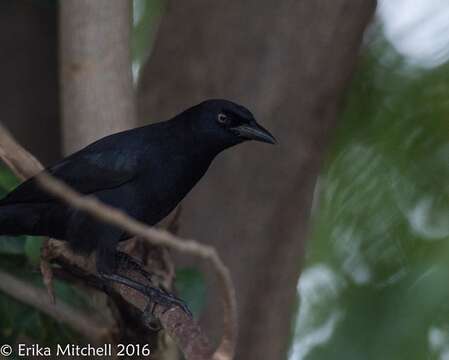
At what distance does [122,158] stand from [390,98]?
2.03m

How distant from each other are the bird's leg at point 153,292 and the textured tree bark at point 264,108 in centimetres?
148

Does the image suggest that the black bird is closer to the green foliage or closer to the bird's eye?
the bird's eye

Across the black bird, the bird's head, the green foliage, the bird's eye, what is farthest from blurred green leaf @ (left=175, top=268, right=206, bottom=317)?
the green foliage

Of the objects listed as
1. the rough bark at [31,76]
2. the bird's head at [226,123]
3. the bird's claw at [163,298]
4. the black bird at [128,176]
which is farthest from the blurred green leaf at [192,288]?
the rough bark at [31,76]

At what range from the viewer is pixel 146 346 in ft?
13.7

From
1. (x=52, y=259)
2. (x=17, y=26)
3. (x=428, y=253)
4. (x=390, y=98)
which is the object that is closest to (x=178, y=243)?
(x=52, y=259)

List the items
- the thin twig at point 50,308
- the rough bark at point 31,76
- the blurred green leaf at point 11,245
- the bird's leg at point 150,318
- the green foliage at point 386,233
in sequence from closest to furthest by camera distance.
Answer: the bird's leg at point 150,318, the thin twig at point 50,308, the blurred green leaf at point 11,245, the green foliage at point 386,233, the rough bark at point 31,76

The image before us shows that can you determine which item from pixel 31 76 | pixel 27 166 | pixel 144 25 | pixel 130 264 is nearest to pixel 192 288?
pixel 130 264

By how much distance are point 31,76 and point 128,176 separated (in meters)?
2.10

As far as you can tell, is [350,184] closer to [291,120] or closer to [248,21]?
[291,120]

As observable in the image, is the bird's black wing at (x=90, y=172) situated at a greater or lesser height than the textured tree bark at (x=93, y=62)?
lesser

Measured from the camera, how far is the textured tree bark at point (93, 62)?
4668 mm

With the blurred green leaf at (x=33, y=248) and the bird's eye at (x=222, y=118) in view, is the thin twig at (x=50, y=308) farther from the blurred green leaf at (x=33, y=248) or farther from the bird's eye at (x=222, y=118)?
the bird's eye at (x=222, y=118)

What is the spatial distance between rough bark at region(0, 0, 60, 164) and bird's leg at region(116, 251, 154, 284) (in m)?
1.69
